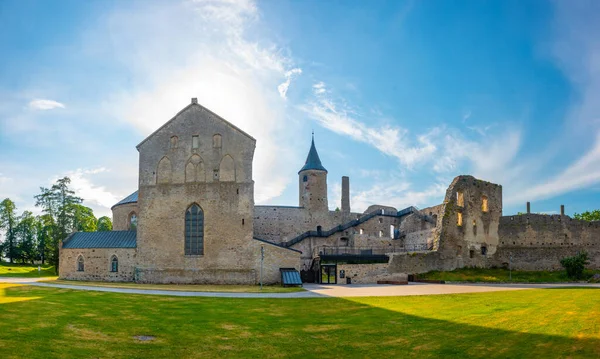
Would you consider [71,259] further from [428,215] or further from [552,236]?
[552,236]

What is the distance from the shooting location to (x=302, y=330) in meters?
13.0

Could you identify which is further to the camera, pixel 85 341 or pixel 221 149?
pixel 221 149

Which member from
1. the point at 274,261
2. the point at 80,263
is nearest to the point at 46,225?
the point at 80,263

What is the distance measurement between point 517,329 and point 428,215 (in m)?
37.8

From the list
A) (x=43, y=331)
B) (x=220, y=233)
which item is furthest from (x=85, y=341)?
(x=220, y=233)

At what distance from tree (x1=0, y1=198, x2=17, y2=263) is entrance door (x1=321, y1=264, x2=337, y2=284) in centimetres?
5359

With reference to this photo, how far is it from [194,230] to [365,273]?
536 inches

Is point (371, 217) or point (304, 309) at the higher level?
point (371, 217)

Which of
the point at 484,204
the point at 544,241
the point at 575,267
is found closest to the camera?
the point at 575,267

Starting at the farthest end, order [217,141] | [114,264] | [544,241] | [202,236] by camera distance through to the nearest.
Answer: [544,241] → [217,141] → [114,264] → [202,236]

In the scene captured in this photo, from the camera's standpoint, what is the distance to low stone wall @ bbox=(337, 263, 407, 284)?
119 feet

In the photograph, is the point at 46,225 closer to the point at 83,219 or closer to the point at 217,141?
the point at 83,219

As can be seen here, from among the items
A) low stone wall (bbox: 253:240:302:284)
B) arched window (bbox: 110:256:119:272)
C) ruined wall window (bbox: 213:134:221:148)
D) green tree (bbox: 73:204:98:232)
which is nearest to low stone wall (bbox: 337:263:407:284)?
low stone wall (bbox: 253:240:302:284)

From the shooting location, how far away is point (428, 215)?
4878 centimetres
